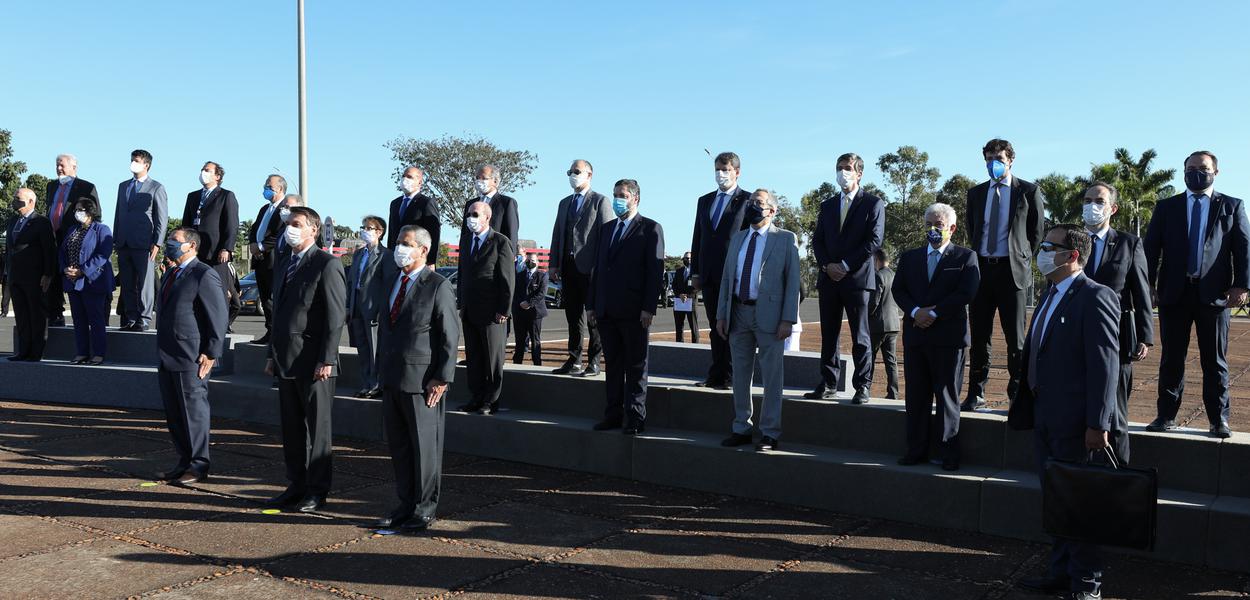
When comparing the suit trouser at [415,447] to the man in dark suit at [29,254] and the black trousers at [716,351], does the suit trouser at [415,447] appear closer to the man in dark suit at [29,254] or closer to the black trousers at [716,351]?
the black trousers at [716,351]

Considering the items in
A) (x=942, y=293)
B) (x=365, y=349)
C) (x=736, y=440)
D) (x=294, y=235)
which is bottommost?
(x=736, y=440)

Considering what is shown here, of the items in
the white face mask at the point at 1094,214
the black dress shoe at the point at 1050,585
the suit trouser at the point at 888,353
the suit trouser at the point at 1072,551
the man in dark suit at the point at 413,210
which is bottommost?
the black dress shoe at the point at 1050,585

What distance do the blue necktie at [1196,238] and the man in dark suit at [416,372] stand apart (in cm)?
462

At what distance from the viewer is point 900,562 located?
4934 mm

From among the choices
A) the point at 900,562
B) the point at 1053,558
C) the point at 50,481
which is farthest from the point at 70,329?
the point at 1053,558

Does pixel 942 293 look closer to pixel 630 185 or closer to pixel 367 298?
pixel 630 185

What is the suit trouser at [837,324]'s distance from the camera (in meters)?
6.75

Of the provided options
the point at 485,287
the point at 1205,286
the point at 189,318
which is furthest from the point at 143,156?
the point at 1205,286

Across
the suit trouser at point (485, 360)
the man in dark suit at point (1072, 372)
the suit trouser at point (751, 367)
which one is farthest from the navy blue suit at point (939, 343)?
the suit trouser at point (485, 360)

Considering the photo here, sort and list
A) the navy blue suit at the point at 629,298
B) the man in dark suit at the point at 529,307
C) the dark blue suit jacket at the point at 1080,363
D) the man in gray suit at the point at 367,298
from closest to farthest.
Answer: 1. the dark blue suit jacket at the point at 1080,363
2. the navy blue suit at the point at 629,298
3. the man in gray suit at the point at 367,298
4. the man in dark suit at the point at 529,307

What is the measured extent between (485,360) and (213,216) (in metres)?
3.90

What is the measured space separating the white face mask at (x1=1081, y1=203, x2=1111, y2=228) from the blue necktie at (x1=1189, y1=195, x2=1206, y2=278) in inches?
22.6

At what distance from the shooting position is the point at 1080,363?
4.32 metres

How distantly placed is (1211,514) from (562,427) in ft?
14.2
